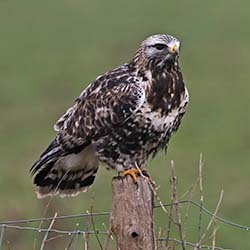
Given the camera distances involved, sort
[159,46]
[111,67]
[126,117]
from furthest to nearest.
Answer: [111,67] → [159,46] → [126,117]

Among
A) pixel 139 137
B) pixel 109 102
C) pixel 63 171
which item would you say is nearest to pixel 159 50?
pixel 109 102

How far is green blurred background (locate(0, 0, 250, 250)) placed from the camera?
614 inches

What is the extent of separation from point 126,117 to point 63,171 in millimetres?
754

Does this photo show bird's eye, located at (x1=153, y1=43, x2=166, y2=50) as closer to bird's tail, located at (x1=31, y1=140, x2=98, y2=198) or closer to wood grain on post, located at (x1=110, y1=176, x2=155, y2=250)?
bird's tail, located at (x1=31, y1=140, x2=98, y2=198)

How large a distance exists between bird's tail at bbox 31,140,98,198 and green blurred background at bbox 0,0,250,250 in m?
1.89

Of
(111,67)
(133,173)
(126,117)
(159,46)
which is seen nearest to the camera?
(133,173)

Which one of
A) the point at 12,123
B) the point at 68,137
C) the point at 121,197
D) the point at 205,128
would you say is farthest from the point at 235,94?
the point at 121,197

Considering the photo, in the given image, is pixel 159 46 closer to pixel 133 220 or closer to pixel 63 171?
pixel 63 171

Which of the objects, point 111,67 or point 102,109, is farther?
point 111,67

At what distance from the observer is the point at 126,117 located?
8734mm

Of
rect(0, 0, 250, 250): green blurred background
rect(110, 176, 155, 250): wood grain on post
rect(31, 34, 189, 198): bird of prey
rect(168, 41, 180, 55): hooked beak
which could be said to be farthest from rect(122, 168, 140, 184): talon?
rect(0, 0, 250, 250): green blurred background

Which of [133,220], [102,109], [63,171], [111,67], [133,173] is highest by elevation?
[111,67]

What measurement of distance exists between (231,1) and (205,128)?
12307mm

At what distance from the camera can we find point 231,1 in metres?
31.4
